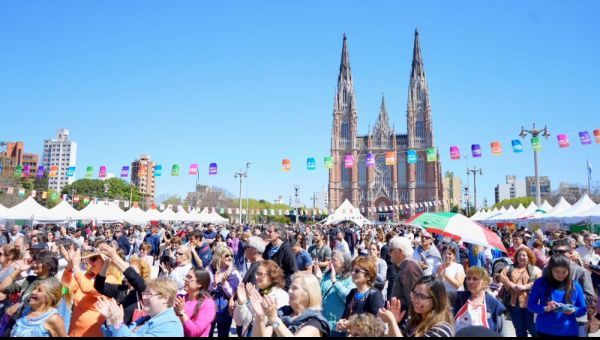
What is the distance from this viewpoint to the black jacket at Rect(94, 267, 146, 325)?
384cm

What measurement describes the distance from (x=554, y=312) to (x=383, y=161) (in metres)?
79.7

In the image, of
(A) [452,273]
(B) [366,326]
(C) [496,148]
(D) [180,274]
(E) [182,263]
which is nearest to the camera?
(B) [366,326]

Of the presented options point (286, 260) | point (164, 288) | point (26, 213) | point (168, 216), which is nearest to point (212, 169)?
point (168, 216)

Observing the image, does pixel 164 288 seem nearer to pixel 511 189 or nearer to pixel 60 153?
pixel 60 153

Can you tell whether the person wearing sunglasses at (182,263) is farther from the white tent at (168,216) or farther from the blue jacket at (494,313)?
the white tent at (168,216)

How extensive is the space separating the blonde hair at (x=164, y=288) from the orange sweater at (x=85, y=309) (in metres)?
0.92

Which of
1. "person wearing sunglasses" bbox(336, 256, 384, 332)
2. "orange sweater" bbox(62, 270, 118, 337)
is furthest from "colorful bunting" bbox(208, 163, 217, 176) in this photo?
"person wearing sunglasses" bbox(336, 256, 384, 332)

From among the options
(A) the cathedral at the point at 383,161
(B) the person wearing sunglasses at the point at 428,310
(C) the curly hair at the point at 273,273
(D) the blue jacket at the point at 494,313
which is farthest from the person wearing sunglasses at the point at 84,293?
(A) the cathedral at the point at 383,161

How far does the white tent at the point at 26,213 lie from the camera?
71.2 feet

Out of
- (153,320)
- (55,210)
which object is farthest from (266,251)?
(55,210)

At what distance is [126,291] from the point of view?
4637mm

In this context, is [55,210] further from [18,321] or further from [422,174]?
[422,174]

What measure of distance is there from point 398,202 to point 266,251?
240 feet

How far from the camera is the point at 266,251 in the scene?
7316 mm
